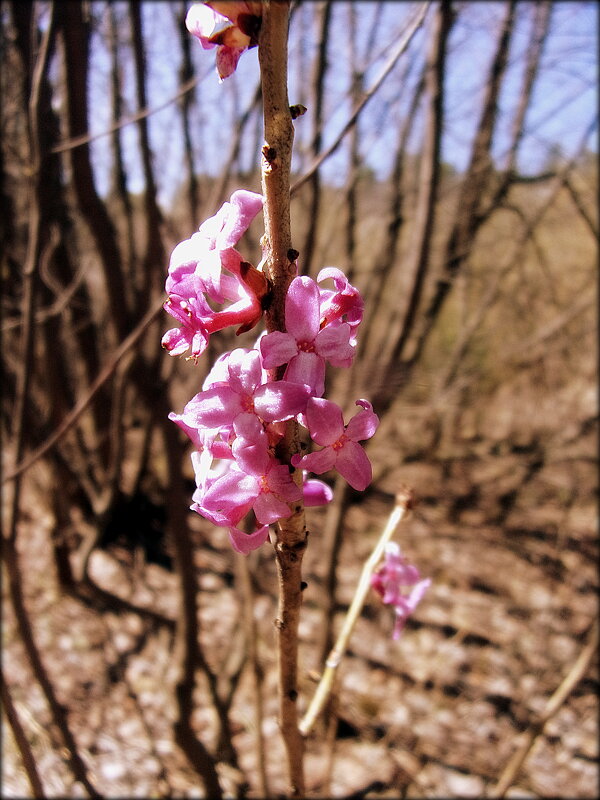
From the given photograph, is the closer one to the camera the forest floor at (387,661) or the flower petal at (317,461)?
the flower petal at (317,461)

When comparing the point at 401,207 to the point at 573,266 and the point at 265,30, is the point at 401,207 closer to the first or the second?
the point at 573,266

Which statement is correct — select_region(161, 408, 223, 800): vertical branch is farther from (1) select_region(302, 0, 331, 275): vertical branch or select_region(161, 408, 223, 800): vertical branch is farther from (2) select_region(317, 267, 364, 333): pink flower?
(2) select_region(317, 267, 364, 333): pink flower

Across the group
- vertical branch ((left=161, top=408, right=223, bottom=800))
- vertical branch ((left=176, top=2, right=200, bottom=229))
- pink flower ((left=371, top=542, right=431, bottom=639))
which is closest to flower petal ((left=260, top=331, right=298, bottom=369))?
pink flower ((left=371, top=542, right=431, bottom=639))

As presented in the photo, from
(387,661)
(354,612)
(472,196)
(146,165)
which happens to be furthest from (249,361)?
(472,196)

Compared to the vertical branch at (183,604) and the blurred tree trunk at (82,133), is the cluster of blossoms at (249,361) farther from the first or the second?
the vertical branch at (183,604)

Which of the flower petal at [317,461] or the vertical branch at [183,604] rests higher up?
the flower petal at [317,461]

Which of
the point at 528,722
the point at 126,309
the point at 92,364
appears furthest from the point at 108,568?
the point at 528,722

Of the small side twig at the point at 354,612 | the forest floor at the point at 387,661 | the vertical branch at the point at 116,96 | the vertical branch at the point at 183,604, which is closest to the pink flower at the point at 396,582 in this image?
the small side twig at the point at 354,612

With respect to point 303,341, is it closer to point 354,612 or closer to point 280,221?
point 280,221
